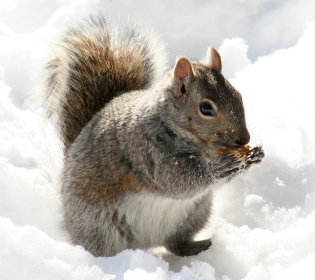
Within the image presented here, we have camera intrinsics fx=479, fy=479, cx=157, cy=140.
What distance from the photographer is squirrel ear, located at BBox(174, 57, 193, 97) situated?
251 centimetres

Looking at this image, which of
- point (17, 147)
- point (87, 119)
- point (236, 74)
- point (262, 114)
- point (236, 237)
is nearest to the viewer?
point (236, 237)

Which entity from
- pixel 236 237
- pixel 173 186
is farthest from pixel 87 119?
pixel 236 237

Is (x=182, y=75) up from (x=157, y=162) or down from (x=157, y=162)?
up

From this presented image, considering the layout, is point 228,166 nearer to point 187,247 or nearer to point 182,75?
point 182,75

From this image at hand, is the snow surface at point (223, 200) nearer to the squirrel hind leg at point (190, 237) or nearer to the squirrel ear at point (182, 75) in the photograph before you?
the squirrel hind leg at point (190, 237)

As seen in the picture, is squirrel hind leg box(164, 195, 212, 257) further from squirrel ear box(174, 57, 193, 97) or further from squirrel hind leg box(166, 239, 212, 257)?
squirrel ear box(174, 57, 193, 97)

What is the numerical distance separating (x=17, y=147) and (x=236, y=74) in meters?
2.37

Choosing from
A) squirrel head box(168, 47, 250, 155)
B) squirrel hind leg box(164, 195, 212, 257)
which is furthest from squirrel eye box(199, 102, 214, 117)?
squirrel hind leg box(164, 195, 212, 257)

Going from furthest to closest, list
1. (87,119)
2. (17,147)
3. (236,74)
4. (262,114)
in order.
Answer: (236,74), (262,114), (17,147), (87,119)

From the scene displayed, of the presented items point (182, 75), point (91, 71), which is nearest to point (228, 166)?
point (182, 75)

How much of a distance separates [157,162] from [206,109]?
0.40 metres

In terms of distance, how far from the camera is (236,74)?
4.85 m

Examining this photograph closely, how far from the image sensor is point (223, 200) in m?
3.38

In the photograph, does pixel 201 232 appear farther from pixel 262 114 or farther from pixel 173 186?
pixel 262 114
